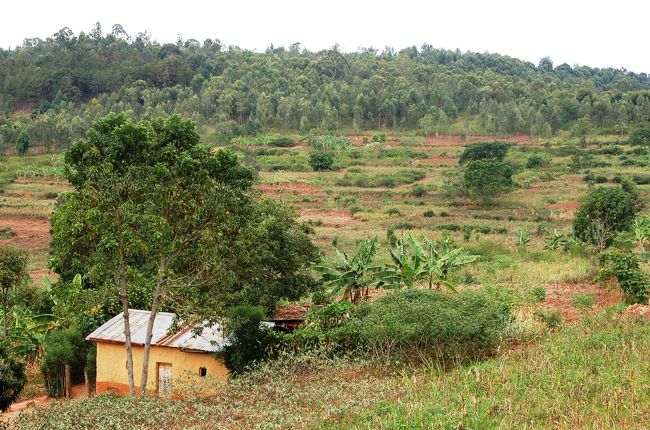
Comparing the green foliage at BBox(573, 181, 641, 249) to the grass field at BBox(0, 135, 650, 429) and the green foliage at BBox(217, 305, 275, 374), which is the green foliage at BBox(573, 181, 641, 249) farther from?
the green foliage at BBox(217, 305, 275, 374)

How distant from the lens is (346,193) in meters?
48.9

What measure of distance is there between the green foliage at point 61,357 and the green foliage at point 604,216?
17965 mm

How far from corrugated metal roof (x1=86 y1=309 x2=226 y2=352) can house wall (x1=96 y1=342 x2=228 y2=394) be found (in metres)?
0.16

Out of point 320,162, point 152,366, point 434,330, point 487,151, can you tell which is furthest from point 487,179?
point 434,330

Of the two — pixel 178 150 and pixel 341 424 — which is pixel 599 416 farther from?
pixel 178 150

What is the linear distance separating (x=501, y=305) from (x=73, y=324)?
9.28 meters

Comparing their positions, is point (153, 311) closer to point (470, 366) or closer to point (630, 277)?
point (470, 366)

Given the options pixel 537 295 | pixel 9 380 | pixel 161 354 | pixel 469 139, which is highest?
pixel 469 139

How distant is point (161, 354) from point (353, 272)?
4432 mm

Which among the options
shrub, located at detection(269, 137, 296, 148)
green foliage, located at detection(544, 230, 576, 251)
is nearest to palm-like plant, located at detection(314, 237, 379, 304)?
green foliage, located at detection(544, 230, 576, 251)

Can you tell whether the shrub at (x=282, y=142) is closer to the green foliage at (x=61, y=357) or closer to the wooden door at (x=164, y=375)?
the green foliage at (x=61, y=357)

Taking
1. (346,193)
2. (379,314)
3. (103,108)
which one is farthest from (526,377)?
(103,108)

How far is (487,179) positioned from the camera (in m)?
43.5

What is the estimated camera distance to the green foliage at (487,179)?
143ft
